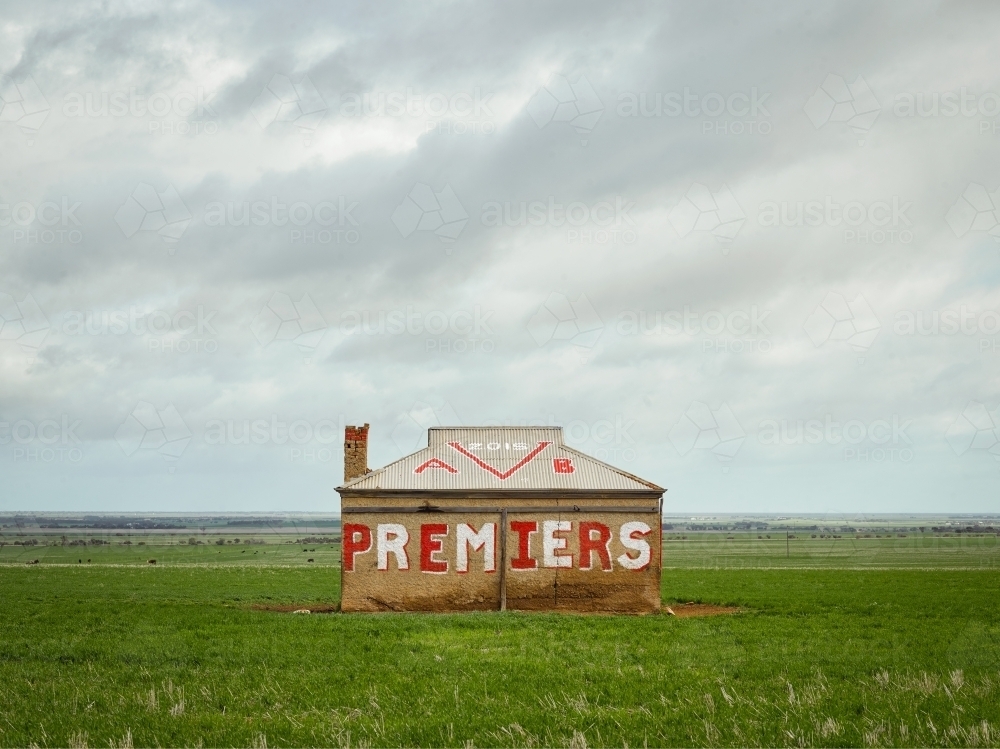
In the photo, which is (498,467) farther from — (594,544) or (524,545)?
(594,544)

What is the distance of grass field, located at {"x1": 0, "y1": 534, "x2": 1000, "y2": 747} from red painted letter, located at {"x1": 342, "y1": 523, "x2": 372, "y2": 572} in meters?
3.01

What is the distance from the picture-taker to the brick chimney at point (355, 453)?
34.8 meters

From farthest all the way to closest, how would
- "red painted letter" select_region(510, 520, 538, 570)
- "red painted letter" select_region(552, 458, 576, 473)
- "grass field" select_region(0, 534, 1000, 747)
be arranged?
"red painted letter" select_region(552, 458, 576, 473) → "red painted letter" select_region(510, 520, 538, 570) → "grass field" select_region(0, 534, 1000, 747)

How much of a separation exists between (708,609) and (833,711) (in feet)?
70.8

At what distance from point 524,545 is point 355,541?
6.14 meters

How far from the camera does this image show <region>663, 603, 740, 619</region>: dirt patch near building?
105ft

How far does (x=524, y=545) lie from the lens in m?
31.7

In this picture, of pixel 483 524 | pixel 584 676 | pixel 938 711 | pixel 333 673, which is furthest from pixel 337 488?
pixel 938 711

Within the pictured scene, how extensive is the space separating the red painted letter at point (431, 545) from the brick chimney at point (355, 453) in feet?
14.8

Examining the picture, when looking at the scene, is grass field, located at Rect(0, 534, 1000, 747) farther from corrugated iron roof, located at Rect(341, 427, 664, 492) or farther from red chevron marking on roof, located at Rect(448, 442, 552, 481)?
red chevron marking on roof, located at Rect(448, 442, 552, 481)

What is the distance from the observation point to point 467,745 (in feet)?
40.8

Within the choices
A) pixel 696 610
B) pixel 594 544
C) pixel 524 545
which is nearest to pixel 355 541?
pixel 524 545

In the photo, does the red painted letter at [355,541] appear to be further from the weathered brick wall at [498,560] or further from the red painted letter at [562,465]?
the red painted letter at [562,465]

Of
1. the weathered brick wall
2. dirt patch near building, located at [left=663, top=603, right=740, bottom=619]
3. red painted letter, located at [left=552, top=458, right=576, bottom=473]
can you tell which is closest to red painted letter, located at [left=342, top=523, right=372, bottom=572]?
the weathered brick wall
